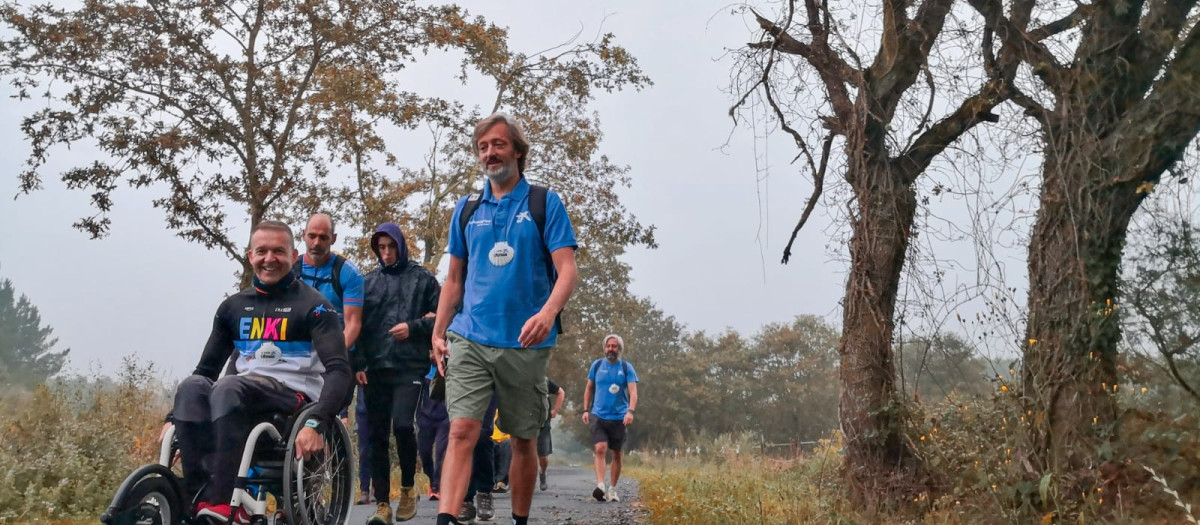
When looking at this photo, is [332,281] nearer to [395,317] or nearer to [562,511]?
[395,317]

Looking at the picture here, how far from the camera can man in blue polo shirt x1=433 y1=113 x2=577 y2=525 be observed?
4.77 m

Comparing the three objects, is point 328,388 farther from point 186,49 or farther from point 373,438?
point 186,49

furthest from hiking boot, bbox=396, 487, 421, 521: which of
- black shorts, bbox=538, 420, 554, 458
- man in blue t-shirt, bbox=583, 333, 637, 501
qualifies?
black shorts, bbox=538, 420, 554, 458

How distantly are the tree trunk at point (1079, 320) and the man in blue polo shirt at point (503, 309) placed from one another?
2.61 m

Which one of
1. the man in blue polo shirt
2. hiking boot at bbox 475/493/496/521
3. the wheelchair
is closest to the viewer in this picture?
the wheelchair

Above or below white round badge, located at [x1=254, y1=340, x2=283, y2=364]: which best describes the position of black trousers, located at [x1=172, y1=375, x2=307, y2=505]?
below

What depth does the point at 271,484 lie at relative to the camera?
4.89 meters

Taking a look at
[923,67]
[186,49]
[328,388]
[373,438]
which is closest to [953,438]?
[923,67]

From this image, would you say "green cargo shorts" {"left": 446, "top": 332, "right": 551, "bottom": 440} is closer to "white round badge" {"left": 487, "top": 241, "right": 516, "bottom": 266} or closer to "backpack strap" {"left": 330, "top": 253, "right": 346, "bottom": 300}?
"white round badge" {"left": 487, "top": 241, "right": 516, "bottom": 266}

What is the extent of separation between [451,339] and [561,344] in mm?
36190

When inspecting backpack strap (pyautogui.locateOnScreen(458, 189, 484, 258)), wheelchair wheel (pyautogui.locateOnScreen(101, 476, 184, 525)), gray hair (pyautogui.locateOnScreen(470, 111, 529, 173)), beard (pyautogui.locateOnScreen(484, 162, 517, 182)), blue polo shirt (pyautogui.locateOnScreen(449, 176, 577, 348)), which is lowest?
wheelchair wheel (pyautogui.locateOnScreen(101, 476, 184, 525))

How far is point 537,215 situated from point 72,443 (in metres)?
6.18

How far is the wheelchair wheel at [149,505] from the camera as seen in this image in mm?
4008


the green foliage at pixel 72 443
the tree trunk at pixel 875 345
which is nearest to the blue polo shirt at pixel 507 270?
the tree trunk at pixel 875 345
